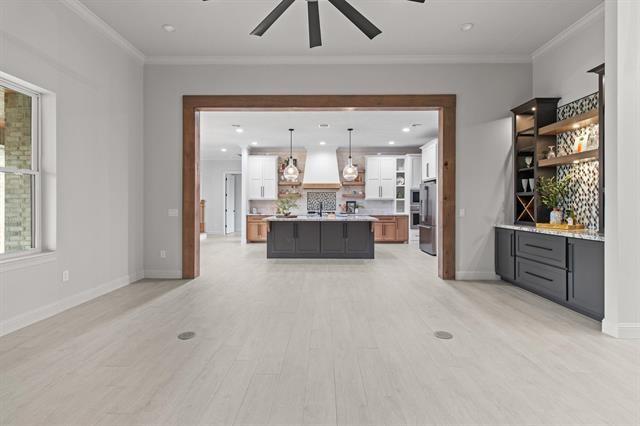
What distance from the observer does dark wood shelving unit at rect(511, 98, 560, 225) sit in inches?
183

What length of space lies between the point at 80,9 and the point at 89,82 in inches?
29.2

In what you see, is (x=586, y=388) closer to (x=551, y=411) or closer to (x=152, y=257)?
(x=551, y=411)

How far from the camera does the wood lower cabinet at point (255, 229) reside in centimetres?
1041

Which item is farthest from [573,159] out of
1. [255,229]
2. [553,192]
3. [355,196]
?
[255,229]

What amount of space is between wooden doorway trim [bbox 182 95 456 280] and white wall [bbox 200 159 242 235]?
7934 mm

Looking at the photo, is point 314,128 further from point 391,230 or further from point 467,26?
point 467,26

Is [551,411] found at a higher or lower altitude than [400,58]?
lower

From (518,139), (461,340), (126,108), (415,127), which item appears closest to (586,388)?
(461,340)

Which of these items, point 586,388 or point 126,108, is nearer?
point 586,388

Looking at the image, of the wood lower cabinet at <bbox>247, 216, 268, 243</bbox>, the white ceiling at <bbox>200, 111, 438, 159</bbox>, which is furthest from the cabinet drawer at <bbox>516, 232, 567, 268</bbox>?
the wood lower cabinet at <bbox>247, 216, 268, 243</bbox>

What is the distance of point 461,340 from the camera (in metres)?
2.88

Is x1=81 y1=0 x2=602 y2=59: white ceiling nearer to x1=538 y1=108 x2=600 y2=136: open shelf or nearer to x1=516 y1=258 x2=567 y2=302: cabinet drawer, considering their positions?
x1=538 y1=108 x2=600 y2=136: open shelf

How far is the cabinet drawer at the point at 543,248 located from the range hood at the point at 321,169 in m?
6.71

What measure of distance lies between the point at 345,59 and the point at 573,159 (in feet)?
10.4
